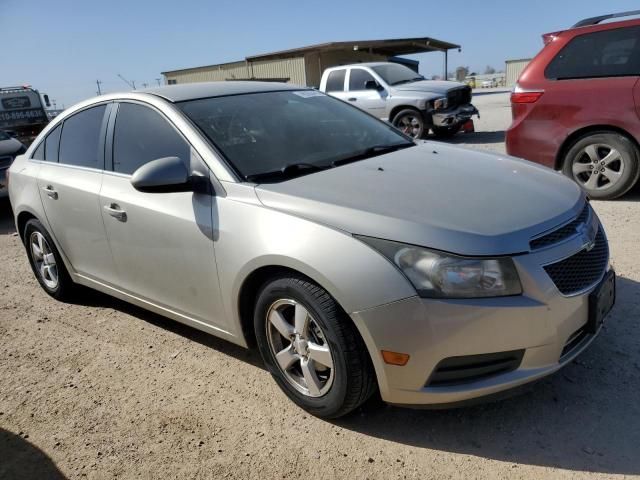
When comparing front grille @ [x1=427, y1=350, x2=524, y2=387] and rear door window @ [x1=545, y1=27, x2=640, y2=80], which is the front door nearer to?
front grille @ [x1=427, y1=350, x2=524, y2=387]

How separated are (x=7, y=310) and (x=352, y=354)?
141 inches

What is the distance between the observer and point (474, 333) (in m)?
2.16

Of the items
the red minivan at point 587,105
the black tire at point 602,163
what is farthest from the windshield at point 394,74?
the black tire at point 602,163

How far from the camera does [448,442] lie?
8.05 feet

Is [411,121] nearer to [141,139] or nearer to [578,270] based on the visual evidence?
[141,139]

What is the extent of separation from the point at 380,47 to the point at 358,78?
23.3 m

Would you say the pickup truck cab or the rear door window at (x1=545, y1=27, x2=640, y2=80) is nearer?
the rear door window at (x1=545, y1=27, x2=640, y2=80)

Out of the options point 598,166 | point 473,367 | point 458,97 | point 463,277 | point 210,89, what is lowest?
point 598,166

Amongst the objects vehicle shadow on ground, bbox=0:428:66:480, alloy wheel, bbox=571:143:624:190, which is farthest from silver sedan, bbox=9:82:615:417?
alloy wheel, bbox=571:143:624:190

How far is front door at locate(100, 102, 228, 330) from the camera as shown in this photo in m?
2.89

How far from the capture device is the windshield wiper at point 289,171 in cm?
281

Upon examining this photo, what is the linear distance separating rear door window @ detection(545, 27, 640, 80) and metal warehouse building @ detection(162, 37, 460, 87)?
1071 inches

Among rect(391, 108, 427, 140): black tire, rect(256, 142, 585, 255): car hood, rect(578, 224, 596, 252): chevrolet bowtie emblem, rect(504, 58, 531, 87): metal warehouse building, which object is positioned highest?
rect(256, 142, 585, 255): car hood

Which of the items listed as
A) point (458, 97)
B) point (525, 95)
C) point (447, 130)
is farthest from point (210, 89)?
point (458, 97)
